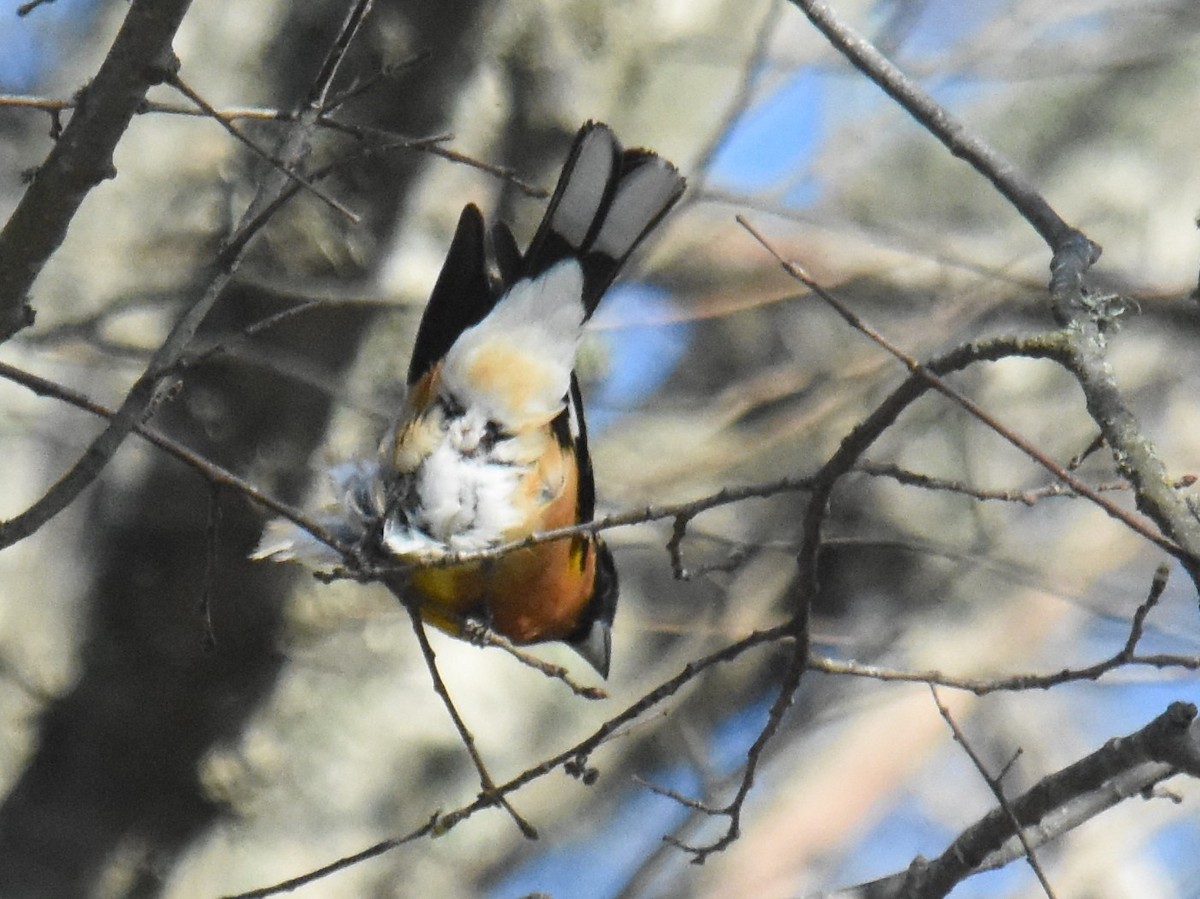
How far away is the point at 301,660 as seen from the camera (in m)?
3.83

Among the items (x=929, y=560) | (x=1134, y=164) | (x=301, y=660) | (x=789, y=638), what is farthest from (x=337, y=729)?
(x=1134, y=164)

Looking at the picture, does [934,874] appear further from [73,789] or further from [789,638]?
[73,789]

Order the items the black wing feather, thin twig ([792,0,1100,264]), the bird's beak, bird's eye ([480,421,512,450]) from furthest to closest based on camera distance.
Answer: the bird's beak < the black wing feather < bird's eye ([480,421,512,450]) < thin twig ([792,0,1100,264])

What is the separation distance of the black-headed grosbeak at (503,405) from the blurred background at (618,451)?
46cm

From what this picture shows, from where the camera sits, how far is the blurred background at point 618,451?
3.57 metres

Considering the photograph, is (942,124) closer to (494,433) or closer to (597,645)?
(494,433)

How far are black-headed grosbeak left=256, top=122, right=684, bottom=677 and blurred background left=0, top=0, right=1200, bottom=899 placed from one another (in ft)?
1.50

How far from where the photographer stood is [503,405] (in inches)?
113

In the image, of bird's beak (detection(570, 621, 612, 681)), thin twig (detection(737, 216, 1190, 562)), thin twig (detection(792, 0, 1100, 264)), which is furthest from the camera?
bird's beak (detection(570, 621, 612, 681))

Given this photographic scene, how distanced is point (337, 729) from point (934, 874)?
2.35 meters

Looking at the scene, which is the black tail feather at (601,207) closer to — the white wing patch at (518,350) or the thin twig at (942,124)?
the white wing patch at (518,350)

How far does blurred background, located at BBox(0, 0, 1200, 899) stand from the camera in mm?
3572

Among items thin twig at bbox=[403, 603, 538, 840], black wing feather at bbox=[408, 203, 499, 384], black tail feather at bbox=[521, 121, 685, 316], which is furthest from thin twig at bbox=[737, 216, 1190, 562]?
black wing feather at bbox=[408, 203, 499, 384]

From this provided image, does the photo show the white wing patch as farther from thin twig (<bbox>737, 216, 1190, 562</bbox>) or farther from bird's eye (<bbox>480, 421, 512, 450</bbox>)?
thin twig (<bbox>737, 216, 1190, 562</bbox>)
